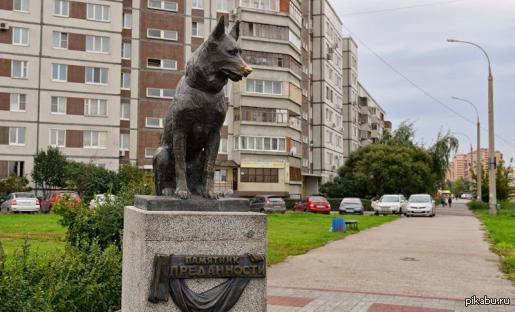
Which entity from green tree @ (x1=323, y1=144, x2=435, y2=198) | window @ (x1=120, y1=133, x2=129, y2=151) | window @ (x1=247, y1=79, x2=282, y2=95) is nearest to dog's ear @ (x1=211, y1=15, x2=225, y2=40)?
window @ (x1=120, y1=133, x2=129, y2=151)

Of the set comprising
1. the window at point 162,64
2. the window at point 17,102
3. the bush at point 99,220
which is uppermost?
the window at point 162,64

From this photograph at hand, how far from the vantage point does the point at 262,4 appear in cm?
5191

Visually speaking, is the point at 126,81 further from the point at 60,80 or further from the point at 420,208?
the point at 420,208

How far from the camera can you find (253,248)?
537 cm

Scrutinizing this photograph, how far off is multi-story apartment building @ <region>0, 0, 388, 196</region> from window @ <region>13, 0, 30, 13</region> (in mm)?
74

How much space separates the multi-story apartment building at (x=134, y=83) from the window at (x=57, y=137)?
0.08 meters

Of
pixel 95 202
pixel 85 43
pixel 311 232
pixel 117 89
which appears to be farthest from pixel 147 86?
pixel 95 202

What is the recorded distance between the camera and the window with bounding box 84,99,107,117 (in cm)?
4622

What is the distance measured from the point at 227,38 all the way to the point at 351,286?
6299 millimetres

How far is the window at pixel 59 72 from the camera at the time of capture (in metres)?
45.1

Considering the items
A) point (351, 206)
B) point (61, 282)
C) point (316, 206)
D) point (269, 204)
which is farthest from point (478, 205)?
point (61, 282)

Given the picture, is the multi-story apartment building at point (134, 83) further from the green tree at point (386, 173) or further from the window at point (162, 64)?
the green tree at point (386, 173)

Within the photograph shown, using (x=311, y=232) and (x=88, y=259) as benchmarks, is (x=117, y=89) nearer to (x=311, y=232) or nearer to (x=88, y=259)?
(x=311, y=232)

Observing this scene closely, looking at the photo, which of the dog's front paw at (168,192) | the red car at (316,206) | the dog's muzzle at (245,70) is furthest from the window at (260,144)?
the dog's muzzle at (245,70)
